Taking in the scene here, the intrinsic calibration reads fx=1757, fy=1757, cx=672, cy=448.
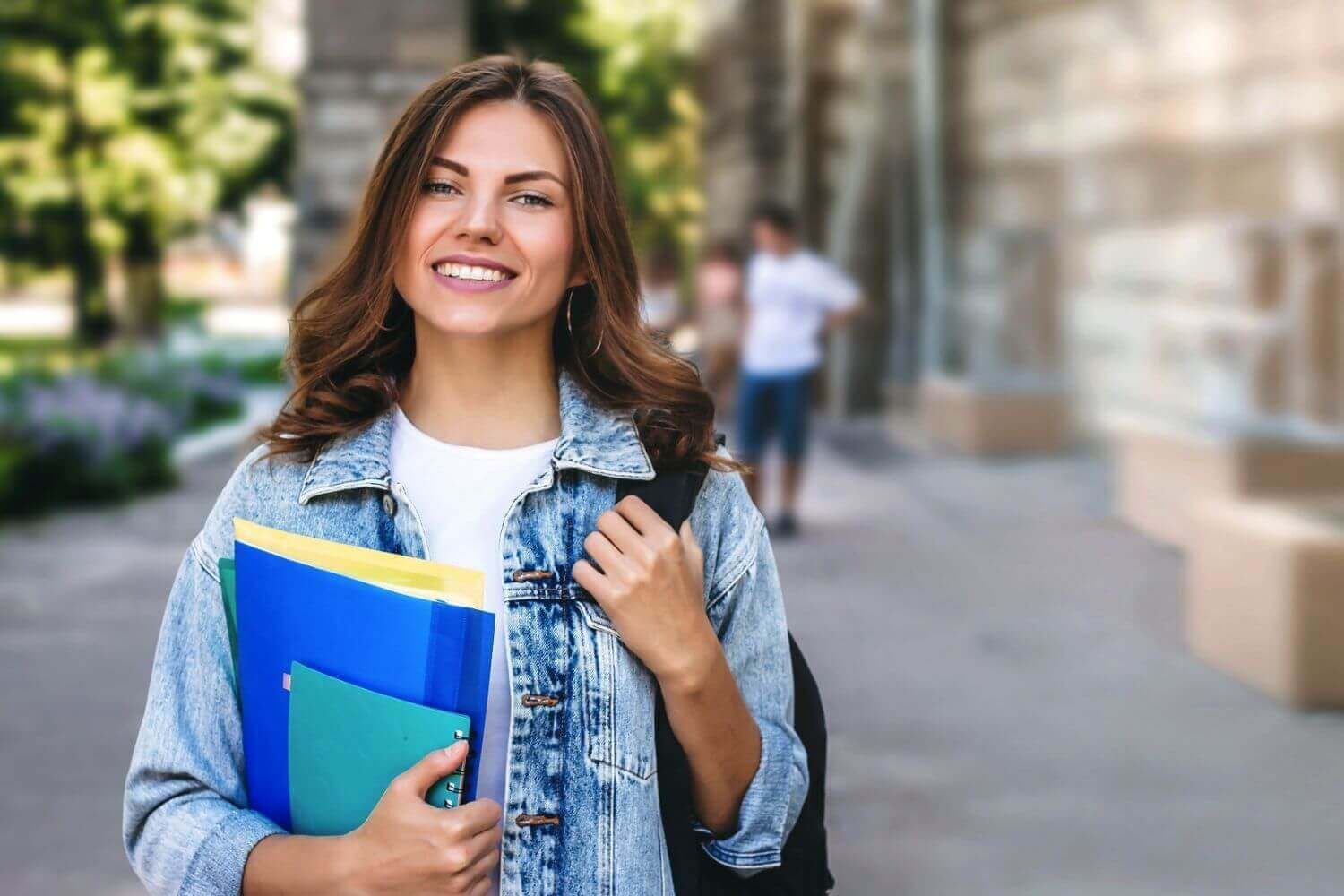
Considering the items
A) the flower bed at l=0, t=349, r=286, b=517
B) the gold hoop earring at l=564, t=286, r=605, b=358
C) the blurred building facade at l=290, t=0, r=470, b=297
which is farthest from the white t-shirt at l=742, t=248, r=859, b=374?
the gold hoop earring at l=564, t=286, r=605, b=358

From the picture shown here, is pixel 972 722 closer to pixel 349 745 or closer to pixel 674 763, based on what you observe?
pixel 674 763

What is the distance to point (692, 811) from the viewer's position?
206cm

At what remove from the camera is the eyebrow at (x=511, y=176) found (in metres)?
2.06

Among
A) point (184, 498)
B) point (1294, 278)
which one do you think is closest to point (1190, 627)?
point (1294, 278)

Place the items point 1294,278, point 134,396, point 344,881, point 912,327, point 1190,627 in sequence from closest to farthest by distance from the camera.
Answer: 1. point 344,881
2. point 1190,627
3. point 1294,278
4. point 134,396
5. point 912,327

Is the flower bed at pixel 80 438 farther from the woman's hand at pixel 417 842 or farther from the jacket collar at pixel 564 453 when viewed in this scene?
the woman's hand at pixel 417 842

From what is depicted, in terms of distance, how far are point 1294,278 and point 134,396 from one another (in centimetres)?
1017

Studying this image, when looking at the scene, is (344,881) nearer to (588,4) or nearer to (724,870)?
(724,870)

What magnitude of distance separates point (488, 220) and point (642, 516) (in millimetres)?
386

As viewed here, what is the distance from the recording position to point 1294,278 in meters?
9.88

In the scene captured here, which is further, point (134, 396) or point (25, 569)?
point (134, 396)

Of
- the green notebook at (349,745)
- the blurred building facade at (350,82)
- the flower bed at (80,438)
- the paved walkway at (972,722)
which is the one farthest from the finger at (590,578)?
the blurred building facade at (350,82)

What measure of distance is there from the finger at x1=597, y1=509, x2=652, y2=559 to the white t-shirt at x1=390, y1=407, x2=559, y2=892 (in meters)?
0.13

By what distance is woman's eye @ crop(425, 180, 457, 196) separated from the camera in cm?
208
